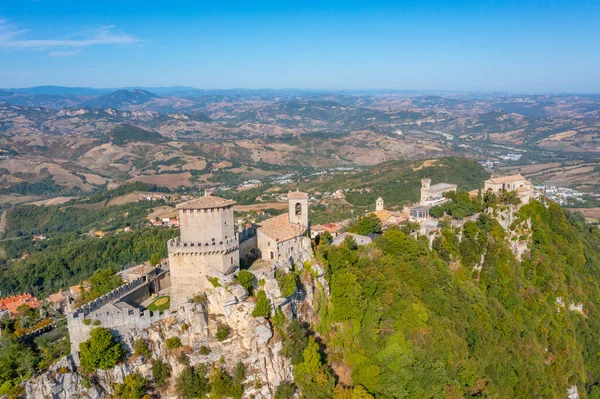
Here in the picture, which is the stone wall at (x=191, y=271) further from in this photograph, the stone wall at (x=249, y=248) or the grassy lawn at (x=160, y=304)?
the stone wall at (x=249, y=248)

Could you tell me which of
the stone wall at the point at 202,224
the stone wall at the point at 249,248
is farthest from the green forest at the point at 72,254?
the stone wall at the point at 202,224

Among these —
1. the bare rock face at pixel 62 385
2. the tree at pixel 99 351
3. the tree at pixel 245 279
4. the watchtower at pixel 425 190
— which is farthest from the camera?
the watchtower at pixel 425 190

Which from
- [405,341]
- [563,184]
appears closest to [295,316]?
[405,341]

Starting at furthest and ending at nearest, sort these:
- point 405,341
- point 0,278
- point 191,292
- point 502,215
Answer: point 0,278 → point 502,215 → point 405,341 → point 191,292

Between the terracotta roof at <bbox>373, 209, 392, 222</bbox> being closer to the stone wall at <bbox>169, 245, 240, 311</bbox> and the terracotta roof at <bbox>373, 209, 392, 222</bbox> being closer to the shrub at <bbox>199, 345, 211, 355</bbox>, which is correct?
the stone wall at <bbox>169, 245, 240, 311</bbox>

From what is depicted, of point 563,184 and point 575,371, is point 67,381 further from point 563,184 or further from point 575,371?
point 563,184

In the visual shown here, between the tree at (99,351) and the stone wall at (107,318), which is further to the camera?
the stone wall at (107,318)

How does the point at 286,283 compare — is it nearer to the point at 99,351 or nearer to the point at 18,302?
the point at 99,351

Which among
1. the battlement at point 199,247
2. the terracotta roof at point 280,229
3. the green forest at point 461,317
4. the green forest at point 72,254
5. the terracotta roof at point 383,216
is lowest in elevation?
the green forest at point 72,254
